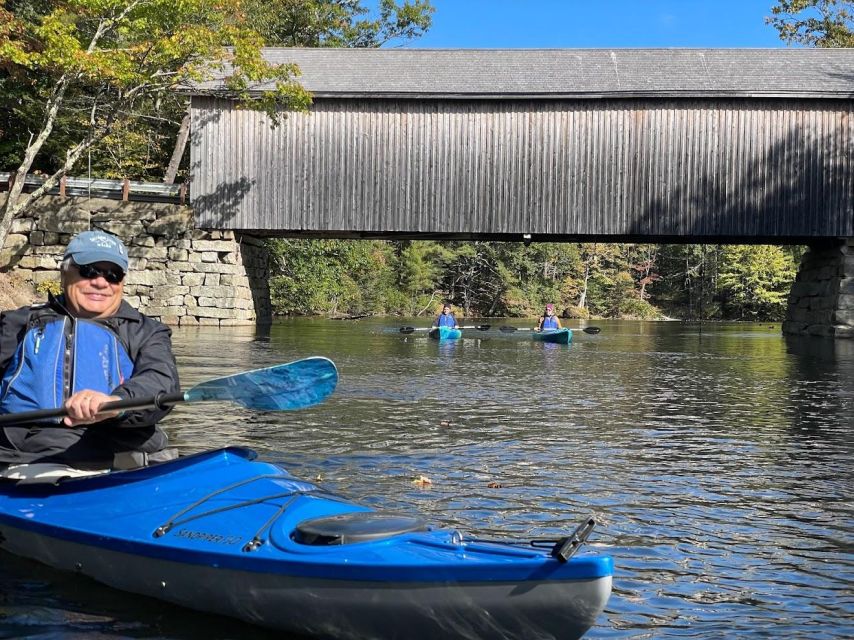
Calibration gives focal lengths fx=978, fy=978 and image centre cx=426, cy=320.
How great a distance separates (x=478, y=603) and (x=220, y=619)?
1332 millimetres

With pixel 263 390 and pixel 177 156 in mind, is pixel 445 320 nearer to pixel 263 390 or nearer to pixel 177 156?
pixel 177 156

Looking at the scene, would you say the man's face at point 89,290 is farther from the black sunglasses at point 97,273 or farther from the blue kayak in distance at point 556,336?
the blue kayak in distance at point 556,336

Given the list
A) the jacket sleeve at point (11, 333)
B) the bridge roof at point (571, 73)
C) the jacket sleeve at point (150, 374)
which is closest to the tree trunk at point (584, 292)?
the bridge roof at point (571, 73)

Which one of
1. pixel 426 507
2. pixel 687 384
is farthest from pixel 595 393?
pixel 426 507

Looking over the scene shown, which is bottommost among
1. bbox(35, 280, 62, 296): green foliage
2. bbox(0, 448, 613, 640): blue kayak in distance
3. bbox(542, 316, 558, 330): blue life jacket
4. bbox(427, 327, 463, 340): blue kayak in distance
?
bbox(0, 448, 613, 640): blue kayak in distance

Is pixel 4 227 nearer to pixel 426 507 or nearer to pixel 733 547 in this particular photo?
pixel 426 507

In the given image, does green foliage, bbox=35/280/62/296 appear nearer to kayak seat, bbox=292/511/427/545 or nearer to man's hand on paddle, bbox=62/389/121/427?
→ man's hand on paddle, bbox=62/389/121/427

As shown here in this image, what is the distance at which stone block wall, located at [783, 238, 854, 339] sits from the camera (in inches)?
1016

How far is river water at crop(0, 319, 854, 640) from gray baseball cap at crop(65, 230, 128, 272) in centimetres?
154

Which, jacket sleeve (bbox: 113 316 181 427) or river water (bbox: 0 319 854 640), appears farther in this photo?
jacket sleeve (bbox: 113 316 181 427)

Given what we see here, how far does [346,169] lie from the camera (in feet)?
86.0

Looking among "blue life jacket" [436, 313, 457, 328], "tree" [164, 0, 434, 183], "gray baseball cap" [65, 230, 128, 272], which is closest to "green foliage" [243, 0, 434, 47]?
"tree" [164, 0, 434, 183]

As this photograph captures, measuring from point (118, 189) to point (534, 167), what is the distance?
461 inches

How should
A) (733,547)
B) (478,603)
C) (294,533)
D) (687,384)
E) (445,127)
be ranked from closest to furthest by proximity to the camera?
1. (478,603)
2. (294,533)
3. (733,547)
4. (687,384)
5. (445,127)
